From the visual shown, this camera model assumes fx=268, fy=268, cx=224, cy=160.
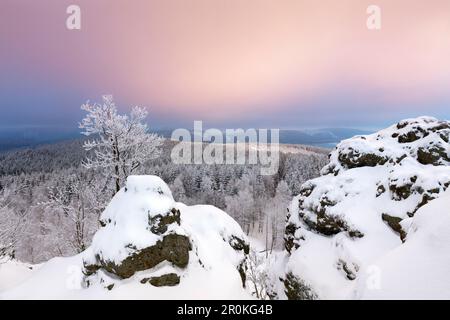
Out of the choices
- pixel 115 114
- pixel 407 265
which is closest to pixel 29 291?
pixel 115 114

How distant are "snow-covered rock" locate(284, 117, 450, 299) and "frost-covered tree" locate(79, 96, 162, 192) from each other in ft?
43.3

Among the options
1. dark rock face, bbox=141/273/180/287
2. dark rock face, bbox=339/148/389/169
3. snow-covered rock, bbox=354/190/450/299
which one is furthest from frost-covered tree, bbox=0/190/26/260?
dark rock face, bbox=339/148/389/169

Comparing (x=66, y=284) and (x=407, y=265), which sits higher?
(x=407, y=265)

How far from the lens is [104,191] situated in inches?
942

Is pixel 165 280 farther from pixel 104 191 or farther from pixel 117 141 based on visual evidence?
pixel 104 191

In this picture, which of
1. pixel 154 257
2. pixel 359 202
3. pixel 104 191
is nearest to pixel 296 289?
pixel 359 202

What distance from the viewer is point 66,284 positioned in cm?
1204

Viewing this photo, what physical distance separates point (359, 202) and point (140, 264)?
15.4m

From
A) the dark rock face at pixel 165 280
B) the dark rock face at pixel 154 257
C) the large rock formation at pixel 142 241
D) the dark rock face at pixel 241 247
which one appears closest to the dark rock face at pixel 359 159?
the dark rock face at pixel 241 247

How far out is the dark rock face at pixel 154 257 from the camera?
37.5 ft

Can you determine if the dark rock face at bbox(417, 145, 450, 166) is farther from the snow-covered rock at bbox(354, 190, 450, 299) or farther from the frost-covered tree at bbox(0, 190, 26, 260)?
the frost-covered tree at bbox(0, 190, 26, 260)

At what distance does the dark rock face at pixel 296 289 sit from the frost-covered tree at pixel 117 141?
1356cm
